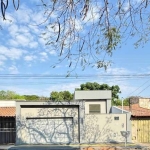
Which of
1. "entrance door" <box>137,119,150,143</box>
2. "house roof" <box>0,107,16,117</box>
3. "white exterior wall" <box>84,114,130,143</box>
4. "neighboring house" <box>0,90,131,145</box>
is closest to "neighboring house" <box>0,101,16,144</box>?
"house roof" <box>0,107,16,117</box>

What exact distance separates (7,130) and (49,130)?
13.5ft

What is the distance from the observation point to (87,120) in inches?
1287

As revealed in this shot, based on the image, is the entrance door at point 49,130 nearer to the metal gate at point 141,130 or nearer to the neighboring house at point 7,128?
the neighboring house at point 7,128

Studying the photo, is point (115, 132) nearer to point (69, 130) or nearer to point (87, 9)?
point (69, 130)

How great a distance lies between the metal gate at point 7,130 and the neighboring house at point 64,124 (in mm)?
1016

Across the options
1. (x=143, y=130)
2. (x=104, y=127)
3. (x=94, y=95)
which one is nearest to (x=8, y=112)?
(x=104, y=127)

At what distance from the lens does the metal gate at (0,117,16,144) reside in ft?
106

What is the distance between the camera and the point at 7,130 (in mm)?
32594

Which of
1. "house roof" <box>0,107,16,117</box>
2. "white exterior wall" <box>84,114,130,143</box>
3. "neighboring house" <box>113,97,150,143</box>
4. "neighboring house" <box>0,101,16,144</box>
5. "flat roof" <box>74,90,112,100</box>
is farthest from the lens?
"flat roof" <box>74,90,112,100</box>

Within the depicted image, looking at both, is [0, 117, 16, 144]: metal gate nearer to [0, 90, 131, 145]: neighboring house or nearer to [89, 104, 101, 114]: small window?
[0, 90, 131, 145]: neighboring house

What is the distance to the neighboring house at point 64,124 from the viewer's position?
3194 centimetres

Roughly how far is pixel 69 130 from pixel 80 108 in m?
2.38

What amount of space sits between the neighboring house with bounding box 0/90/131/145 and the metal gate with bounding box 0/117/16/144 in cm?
102

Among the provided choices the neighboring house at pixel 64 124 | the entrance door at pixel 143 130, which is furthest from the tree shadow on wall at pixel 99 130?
the entrance door at pixel 143 130
